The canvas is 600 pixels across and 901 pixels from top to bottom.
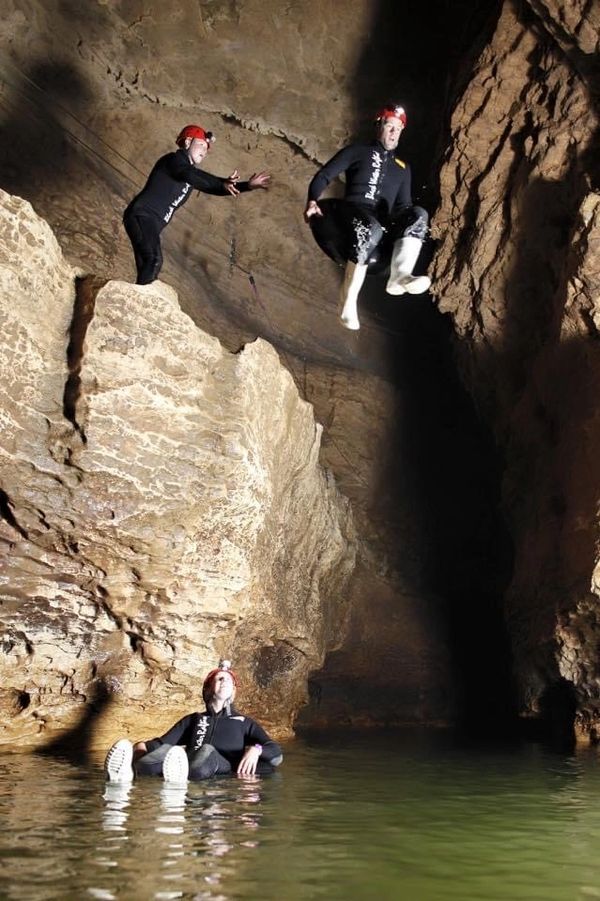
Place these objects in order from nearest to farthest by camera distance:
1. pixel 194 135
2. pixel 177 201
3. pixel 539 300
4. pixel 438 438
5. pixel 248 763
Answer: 1. pixel 248 763
2. pixel 194 135
3. pixel 177 201
4. pixel 539 300
5. pixel 438 438

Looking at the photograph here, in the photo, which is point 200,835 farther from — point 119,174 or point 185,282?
point 119,174

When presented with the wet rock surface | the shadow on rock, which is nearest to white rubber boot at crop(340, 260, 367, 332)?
the wet rock surface

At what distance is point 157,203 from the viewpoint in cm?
712

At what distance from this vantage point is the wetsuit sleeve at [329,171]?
654cm

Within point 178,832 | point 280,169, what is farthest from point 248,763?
point 280,169

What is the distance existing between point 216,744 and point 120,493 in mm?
2202

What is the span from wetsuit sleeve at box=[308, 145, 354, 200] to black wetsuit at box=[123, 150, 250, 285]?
2.69 feet

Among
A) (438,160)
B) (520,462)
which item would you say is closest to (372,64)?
(438,160)

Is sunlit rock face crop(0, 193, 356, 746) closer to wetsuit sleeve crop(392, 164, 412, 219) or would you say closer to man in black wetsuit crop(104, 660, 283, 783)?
man in black wetsuit crop(104, 660, 283, 783)

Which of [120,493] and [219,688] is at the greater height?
[120,493]

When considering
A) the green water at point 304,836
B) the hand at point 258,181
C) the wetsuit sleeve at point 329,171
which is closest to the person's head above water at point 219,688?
the green water at point 304,836

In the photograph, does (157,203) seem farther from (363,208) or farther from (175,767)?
(175,767)

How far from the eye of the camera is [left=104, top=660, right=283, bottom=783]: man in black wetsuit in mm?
5344

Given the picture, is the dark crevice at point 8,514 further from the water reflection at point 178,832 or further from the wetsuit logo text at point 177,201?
the wetsuit logo text at point 177,201
